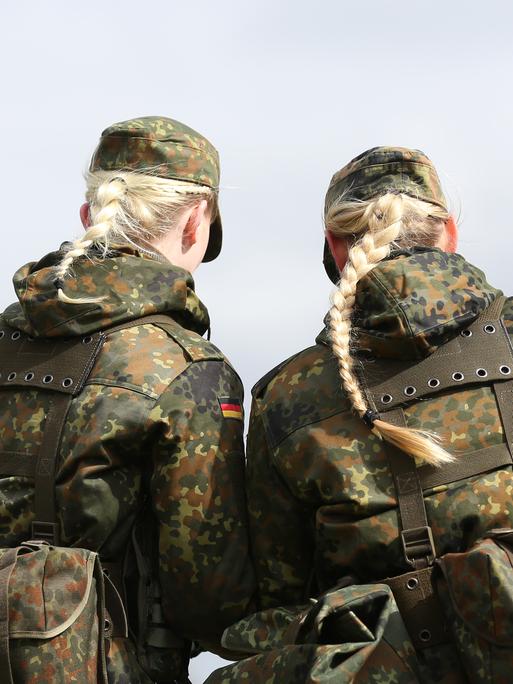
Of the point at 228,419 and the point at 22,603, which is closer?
the point at 22,603

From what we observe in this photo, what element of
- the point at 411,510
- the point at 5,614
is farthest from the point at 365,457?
the point at 5,614

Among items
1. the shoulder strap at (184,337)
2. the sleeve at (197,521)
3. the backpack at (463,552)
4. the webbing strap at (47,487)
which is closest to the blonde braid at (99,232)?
the shoulder strap at (184,337)

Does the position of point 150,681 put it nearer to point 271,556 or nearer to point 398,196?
point 271,556

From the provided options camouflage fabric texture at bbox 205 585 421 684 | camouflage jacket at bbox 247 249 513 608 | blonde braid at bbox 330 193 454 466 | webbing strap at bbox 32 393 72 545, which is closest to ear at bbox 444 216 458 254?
blonde braid at bbox 330 193 454 466

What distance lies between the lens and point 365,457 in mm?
5348

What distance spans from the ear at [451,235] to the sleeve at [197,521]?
1353mm

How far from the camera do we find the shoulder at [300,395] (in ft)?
18.3

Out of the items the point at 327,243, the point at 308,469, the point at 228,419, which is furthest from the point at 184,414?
the point at 327,243

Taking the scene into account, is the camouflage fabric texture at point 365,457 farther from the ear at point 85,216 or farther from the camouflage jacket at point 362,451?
the ear at point 85,216

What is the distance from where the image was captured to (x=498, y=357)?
5.36 metres

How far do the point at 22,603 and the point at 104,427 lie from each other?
877mm

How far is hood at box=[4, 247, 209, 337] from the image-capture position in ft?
20.1

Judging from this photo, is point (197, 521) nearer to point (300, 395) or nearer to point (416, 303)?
point (300, 395)

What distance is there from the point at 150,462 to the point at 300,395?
0.81 m
